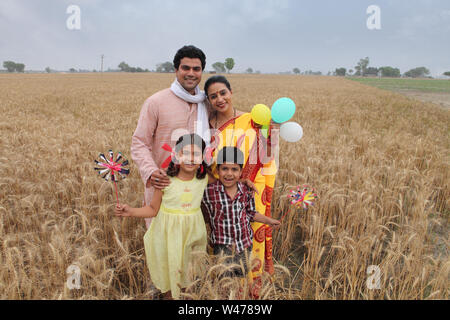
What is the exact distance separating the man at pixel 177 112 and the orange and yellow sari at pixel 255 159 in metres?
0.20

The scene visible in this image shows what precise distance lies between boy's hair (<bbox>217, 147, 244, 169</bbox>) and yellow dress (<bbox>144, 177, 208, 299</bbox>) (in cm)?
24

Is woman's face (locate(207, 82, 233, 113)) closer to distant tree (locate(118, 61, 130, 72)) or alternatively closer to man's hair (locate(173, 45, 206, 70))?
man's hair (locate(173, 45, 206, 70))

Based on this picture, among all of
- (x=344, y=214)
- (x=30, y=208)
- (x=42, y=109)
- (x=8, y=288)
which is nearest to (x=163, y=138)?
(x=8, y=288)

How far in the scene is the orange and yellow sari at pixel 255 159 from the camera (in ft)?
7.07

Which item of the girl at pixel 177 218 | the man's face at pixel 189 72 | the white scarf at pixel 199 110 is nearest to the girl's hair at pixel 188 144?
the girl at pixel 177 218

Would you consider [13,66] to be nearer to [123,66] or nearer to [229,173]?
[123,66]

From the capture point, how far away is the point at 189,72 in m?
2.20

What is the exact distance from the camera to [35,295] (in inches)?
67.2

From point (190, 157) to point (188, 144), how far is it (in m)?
0.09

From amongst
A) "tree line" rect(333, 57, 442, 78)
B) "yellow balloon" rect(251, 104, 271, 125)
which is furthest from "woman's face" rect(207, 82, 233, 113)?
"tree line" rect(333, 57, 442, 78)

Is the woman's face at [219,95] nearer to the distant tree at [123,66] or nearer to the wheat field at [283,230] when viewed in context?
the wheat field at [283,230]
